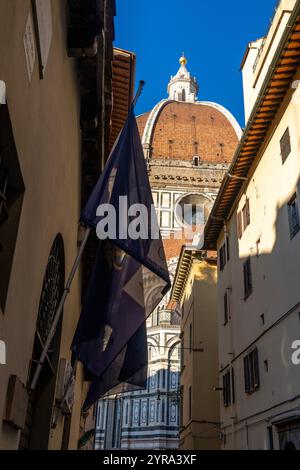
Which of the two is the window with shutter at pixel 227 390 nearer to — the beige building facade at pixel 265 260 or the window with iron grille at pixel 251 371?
the beige building facade at pixel 265 260

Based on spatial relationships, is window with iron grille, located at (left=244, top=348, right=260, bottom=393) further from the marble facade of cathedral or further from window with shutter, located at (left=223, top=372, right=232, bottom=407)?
the marble facade of cathedral

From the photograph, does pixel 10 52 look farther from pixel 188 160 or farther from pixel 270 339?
pixel 188 160

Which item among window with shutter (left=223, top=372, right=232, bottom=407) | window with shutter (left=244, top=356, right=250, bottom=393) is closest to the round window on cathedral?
window with shutter (left=223, top=372, right=232, bottom=407)

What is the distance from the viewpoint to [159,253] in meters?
5.22

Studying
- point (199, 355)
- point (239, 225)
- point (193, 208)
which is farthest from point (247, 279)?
point (193, 208)

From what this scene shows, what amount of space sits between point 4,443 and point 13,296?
1.13m

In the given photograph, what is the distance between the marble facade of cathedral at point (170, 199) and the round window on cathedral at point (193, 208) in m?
0.11

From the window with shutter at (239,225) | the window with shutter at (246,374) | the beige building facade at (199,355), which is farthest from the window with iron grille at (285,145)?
the beige building facade at (199,355)

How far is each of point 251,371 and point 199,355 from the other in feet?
26.4

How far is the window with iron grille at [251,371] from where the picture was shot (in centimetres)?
1317

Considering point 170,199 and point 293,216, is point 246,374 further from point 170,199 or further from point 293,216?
point 170,199

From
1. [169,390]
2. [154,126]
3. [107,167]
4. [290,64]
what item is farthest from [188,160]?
[107,167]

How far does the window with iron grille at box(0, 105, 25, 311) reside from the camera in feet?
11.8

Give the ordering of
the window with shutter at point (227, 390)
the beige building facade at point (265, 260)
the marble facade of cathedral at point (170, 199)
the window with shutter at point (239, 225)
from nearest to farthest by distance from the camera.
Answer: the beige building facade at point (265, 260) < the window with shutter at point (227, 390) < the window with shutter at point (239, 225) < the marble facade of cathedral at point (170, 199)
